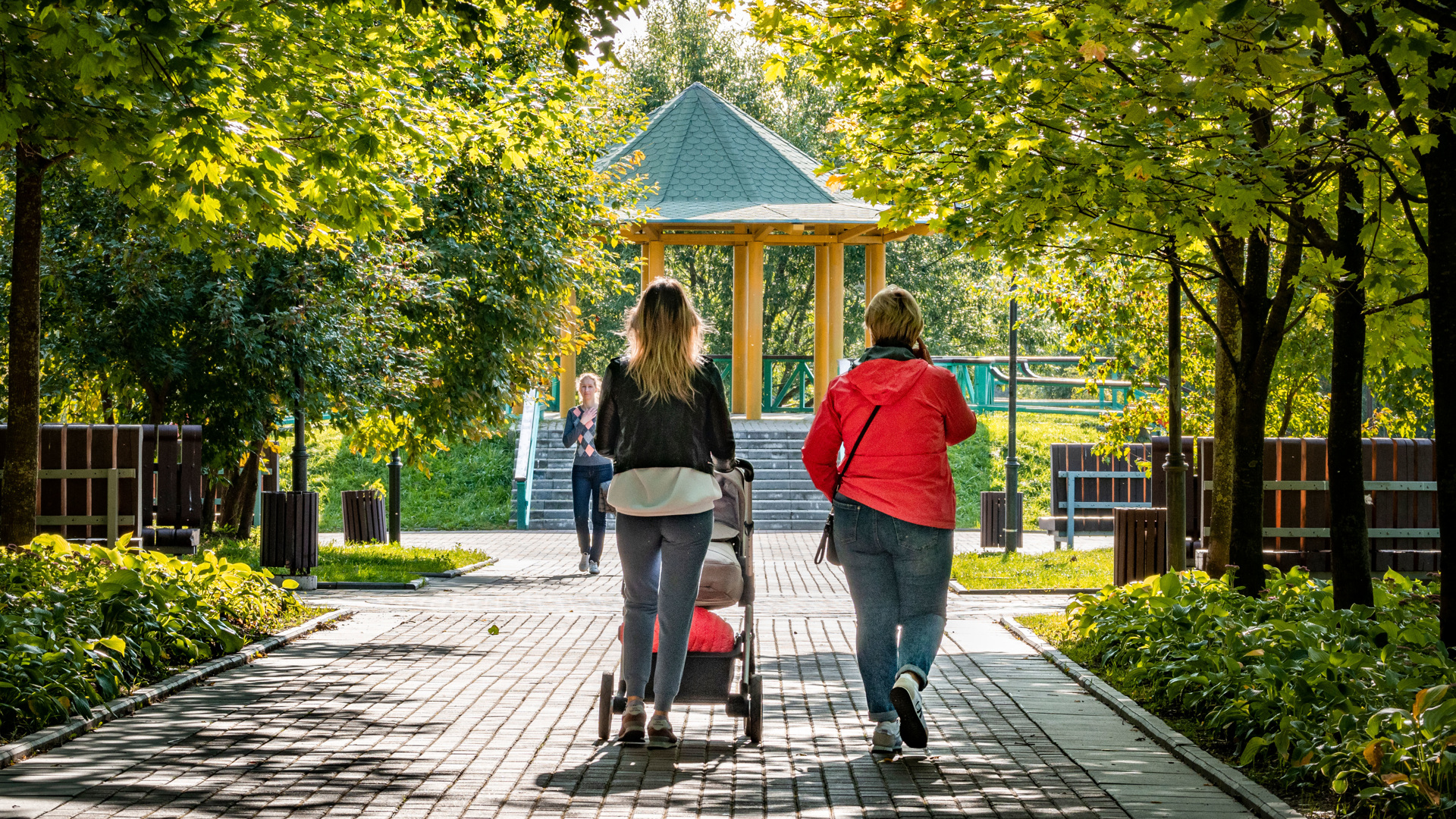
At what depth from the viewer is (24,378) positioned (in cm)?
1088

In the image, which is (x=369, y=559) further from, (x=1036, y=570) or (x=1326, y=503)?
(x=1326, y=503)

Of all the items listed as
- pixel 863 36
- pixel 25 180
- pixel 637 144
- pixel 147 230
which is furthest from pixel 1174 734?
pixel 637 144

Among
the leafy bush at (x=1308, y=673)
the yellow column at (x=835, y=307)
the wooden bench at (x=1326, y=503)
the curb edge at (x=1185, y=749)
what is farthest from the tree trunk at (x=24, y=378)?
the yellow column at (x=835, y=307)

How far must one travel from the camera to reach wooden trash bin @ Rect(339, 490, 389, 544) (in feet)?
65.8

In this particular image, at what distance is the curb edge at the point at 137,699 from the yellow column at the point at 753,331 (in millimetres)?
18701

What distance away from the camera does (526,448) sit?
25984mm

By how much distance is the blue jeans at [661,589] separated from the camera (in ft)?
19.5

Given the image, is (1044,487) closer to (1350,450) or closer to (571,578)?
(571,578)

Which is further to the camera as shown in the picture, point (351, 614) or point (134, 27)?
point (351, 614)

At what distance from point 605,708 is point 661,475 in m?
1.03

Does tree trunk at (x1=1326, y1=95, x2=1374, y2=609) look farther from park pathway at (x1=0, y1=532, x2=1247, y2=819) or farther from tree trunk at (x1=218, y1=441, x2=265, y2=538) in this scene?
tree trunk at (x1=218, y1=441, x2=265, y2=538)

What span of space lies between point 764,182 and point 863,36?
64.5ft

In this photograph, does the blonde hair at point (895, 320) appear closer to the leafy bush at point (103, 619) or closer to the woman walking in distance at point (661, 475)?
the woman walking in distance at point (661, 475)

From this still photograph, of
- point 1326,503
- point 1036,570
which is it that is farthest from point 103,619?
point 1036,570
